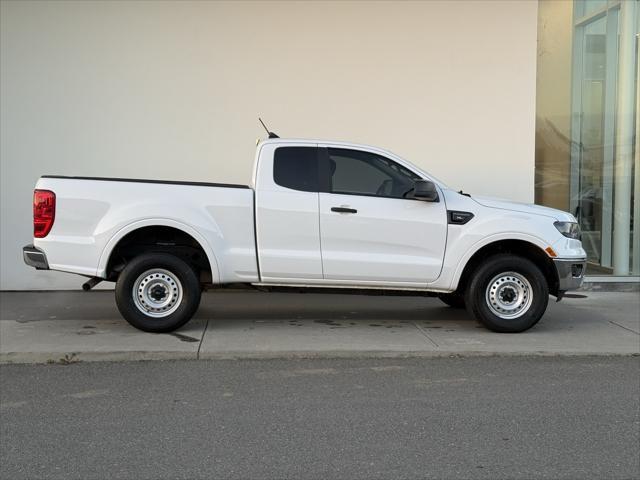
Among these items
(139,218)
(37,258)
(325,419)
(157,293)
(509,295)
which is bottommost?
(325,419)

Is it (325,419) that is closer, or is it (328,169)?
(325,419)

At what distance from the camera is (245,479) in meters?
4.11

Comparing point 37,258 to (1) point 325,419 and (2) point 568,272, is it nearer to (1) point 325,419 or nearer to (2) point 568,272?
(1) point 325,419

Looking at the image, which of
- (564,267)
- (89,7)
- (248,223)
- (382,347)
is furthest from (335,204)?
(89,7)

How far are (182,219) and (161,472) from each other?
3632 millimetres

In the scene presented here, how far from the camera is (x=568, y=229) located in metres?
7.98

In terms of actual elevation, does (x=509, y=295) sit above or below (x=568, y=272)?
below

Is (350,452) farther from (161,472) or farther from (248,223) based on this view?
(248,223)

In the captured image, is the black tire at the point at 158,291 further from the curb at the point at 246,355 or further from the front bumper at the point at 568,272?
the front bumper at the point at 568,272

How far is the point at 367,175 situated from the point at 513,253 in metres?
1.92

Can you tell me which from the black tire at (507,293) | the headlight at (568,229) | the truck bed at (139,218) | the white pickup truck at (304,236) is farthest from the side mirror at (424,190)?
the truck bed at (139,218)

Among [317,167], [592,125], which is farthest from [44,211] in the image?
[592,125]

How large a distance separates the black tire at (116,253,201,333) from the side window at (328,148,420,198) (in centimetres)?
185

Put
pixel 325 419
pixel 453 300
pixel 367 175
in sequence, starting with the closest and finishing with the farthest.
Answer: pixel 325 419, pixel 367 175, pixel 453 300
